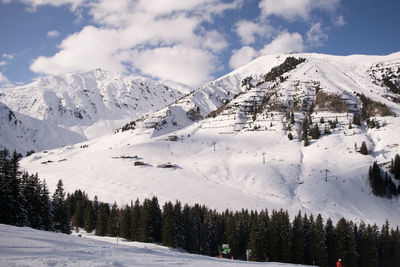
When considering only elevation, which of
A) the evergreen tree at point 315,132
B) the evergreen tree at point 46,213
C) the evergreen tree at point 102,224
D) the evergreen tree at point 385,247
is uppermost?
the evergreen tree at point 315,132

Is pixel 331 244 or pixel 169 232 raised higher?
pixel 169 232

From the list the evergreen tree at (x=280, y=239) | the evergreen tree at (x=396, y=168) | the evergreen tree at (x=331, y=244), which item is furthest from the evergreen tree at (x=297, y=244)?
the evergreen tree at (x=396, y=168)

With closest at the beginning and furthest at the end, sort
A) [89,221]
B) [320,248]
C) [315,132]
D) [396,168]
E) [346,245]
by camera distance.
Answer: [320,248] → [346,245] → [89,221] → [396,168] → [315,132]

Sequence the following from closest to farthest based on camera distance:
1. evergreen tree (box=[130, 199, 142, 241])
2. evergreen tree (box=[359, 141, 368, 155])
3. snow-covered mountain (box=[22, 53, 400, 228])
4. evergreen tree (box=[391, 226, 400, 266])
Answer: evergreen tree (box=[130, 199, 142, 241]) < evergreen tree (box=[391, 226, 400, 266]) < snow-covered mountain (box=[22, 53, 400, 228]) < evergreen tree (box=[359, 141, 368, 155])

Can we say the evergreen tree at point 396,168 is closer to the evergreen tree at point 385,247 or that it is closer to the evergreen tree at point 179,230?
the evergreen tree at point 385,247

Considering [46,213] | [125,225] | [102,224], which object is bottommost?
[102,224]

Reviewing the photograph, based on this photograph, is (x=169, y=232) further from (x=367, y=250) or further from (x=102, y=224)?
(x=367, y=250)

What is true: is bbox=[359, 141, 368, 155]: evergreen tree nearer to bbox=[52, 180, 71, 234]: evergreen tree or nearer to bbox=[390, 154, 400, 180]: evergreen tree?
bbox=[390, 154, 400, 180]: evergreen tree

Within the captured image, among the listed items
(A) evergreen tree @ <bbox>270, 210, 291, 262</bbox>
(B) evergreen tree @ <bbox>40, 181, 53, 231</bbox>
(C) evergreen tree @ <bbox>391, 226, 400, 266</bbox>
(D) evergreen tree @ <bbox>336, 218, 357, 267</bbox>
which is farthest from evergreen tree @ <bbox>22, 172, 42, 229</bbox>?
(C) evergreen tree @ <bbox>391, 226, 400, 266</bbox>

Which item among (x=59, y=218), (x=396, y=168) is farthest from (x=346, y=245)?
(x=396, y=168)

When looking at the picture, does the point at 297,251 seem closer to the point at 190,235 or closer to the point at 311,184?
the point at 190,235

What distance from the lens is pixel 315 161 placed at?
121 metres

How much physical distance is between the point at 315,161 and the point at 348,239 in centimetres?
6594

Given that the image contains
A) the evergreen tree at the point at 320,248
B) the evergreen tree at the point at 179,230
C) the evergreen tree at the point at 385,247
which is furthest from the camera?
the evergreen tree at the point at 385,247
